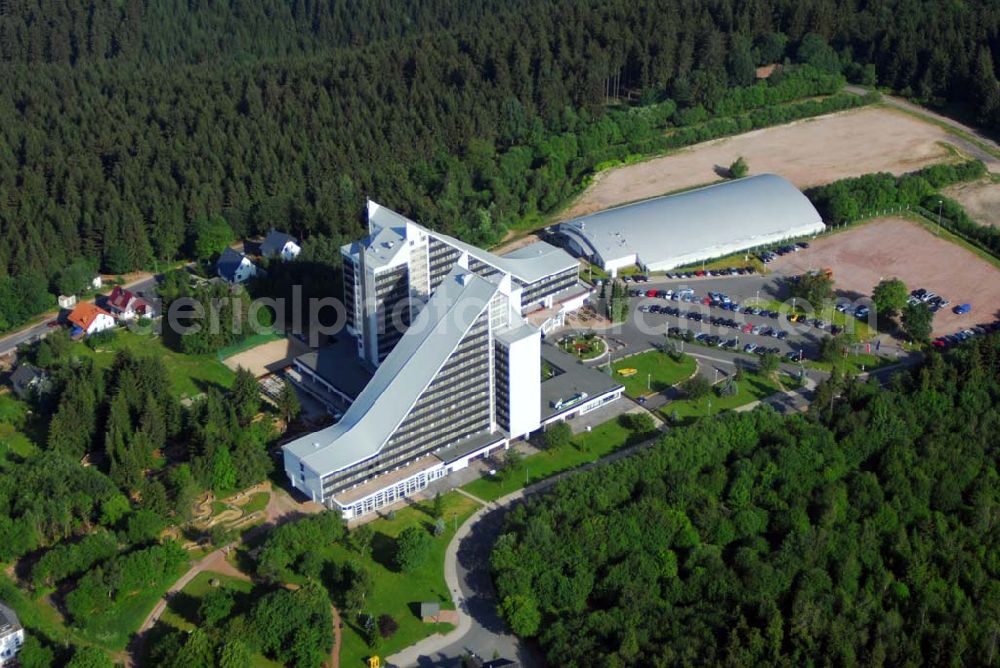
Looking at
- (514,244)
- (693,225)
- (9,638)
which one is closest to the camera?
(9,638)

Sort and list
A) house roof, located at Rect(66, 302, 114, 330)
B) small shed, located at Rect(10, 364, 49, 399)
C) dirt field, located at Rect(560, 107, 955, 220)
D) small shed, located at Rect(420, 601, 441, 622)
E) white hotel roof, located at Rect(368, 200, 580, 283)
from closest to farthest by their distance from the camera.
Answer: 1. small shed, located at Rect(420, 601, 441, 622)
2. small shed, located at Rect(10, 364, 49, 399)
3. white hotel roof, located at Rect(368, 200, 580, 283)
4. house roof, located at Rect(66, 302, 114, 330)
5. dirt field, located at Rect(560, 107, 955, 220)

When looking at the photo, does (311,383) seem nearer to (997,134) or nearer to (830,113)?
(830,113)

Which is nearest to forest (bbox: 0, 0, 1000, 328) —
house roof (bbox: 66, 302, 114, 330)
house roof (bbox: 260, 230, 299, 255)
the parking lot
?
house roof (bbox: 260, 230, 299, 255)

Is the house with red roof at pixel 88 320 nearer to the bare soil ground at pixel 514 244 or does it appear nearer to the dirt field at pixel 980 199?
the bare soil ground at pixel 514 244

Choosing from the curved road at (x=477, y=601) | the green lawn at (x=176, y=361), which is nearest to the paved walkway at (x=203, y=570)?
the curved road at (x=477, y=601)

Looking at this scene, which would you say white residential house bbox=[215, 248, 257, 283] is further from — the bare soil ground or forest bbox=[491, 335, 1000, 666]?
forest bbox=[491, 335, 1000, 666]

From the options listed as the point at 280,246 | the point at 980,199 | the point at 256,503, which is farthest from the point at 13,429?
the point at 980,199

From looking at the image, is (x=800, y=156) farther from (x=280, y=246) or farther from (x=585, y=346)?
(x=280, y=246)
